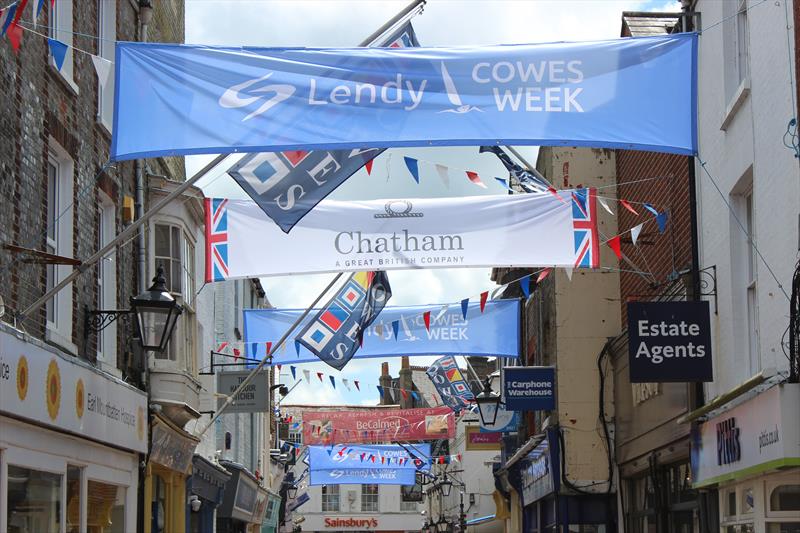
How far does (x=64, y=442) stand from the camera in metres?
12.2

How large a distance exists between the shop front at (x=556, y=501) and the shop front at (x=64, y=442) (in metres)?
8.80

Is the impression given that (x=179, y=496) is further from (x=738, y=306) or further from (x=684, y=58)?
(x=684, y=58)

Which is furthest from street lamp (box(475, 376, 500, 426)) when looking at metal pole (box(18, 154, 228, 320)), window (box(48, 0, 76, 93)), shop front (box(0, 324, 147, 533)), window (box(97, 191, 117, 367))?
metal pole (box(18, 154, 228, 320))

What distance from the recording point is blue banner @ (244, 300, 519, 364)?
73.9 ft

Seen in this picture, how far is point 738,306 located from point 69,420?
7093 mm

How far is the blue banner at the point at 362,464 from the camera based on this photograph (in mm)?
39406

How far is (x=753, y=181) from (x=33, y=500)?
773 cm

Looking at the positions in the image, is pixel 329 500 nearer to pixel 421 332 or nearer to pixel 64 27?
pixel 421 332

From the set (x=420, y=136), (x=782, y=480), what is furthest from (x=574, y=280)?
(x=420, y=136)

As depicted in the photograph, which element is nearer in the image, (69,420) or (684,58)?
(684,58)

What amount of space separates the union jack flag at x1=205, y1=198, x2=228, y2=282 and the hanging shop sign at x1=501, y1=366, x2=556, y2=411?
8.19 meters

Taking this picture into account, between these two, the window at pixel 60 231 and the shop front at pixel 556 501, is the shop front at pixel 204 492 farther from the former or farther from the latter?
the window at pixel 60 231

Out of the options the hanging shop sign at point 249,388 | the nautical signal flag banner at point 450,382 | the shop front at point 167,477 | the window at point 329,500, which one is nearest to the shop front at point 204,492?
the shop front at point 167,477

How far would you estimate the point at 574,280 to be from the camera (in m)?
22.5
